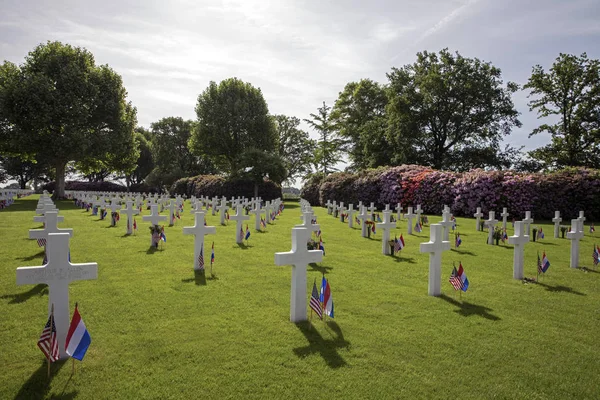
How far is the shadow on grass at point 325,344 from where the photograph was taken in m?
4.70

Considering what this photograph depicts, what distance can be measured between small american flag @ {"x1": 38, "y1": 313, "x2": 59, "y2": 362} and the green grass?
215 mm

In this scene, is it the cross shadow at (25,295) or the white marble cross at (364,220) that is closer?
the cross shadow at (25,295)

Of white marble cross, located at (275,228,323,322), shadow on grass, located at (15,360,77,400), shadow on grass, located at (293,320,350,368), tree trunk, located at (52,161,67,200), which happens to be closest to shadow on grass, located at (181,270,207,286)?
white marble cross, located at (275,228,323,322)

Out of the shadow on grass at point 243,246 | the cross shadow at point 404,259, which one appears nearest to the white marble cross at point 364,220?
the cross shadow at point 404,259

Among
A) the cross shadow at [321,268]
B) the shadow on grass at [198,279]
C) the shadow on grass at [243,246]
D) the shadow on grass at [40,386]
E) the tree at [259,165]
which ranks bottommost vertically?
the shadow on grass at [40,386]

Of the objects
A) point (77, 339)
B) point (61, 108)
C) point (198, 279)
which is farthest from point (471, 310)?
point (61, 108)

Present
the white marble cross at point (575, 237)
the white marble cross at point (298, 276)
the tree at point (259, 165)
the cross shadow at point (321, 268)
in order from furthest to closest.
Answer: the tree at point (259, 165) → the white marble cross at point (575, 237) → the cross shadow at point (321, 268) → the white marble cross at point (298, 276)

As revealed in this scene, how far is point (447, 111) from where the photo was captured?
39281mm

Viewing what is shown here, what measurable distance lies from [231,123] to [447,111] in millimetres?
24931

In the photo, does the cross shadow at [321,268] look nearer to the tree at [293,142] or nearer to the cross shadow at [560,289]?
the cross shadow at [560,289]

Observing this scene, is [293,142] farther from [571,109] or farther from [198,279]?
[198,279]

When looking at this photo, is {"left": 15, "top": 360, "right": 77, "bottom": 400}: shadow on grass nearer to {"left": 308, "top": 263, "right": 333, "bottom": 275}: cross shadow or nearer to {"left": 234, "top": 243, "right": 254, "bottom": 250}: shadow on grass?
{"left": 308, "top": 263, "right": 333, "bottom": 275}: cross shadow

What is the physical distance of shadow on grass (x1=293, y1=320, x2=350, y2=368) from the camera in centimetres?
470

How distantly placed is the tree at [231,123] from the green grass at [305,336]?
1550 inches
